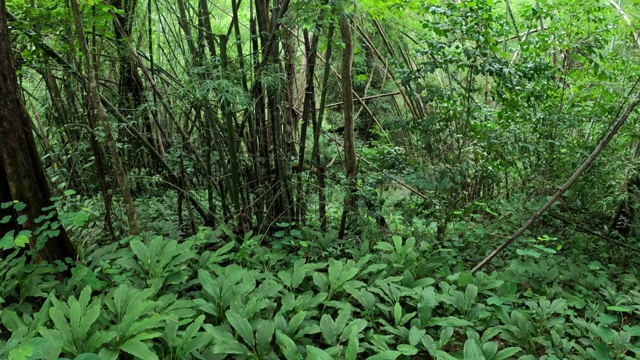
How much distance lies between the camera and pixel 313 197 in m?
2.97

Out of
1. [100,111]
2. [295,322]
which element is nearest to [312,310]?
[295,322]

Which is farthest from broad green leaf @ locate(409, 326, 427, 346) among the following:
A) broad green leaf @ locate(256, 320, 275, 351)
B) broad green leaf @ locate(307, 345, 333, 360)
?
broad green leaf @ locate(256, 320, 275, 351)

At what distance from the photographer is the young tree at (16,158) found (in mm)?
1971

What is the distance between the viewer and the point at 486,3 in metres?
2.46

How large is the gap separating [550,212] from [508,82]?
44.8 inches

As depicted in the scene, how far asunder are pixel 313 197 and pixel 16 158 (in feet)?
5.73

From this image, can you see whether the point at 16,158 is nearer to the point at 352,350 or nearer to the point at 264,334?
the point at 264,334

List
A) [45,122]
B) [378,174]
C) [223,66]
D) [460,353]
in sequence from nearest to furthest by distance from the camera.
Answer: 1. [460,353]
2. [223,66]
3. [378,174]
4. [45,122]

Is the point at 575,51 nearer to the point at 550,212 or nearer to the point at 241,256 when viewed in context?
the point at 550,212

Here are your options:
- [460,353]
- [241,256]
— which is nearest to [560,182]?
[460,353]

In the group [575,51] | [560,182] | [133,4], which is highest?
[133,4]

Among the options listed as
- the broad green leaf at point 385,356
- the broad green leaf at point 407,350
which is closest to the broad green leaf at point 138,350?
the broad green leaf at point 385,356

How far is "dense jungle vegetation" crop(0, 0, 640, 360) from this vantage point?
1.84 metres

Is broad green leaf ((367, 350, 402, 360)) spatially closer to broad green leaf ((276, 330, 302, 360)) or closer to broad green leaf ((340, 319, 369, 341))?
broad green leaf ((340, 319, 369, 341))
